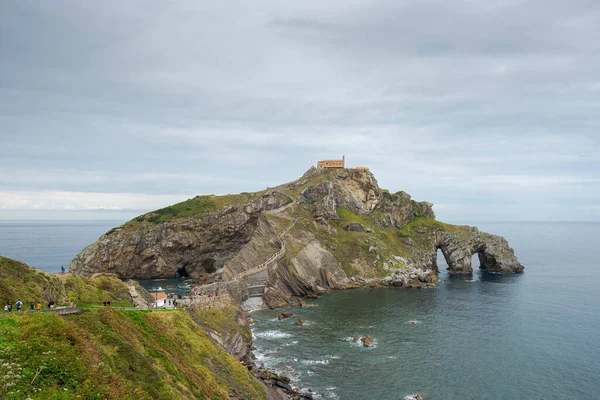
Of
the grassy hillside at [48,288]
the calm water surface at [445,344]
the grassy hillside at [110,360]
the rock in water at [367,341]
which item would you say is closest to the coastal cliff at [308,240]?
the calm water surface at [445,344]

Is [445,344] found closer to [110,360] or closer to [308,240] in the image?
[110,360]

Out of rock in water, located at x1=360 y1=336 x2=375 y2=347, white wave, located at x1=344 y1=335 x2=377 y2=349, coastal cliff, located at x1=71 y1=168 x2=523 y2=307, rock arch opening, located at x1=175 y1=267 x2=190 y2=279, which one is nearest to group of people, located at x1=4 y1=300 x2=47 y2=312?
white wave, located at x1=344 y1=335 x2=377 y2=349

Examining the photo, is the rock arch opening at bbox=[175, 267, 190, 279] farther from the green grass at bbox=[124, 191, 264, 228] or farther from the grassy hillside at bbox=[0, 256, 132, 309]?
the grassy hillside at bbox=[0, 256, 132, 309]

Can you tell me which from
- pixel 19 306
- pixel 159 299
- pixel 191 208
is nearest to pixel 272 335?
pixel 159 299

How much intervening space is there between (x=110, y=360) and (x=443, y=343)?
65.1 meters

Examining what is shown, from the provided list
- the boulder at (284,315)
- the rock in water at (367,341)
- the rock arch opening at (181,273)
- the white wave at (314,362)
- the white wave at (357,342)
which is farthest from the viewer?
the rock arch opening at (181,273)

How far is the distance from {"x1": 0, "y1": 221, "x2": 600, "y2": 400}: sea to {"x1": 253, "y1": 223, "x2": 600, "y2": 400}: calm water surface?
0.18 meters

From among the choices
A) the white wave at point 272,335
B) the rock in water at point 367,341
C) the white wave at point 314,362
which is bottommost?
the white wave at point 272,335

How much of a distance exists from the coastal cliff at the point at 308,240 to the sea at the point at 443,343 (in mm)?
11923

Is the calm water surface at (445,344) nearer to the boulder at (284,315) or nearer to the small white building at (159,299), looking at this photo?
the boulder at (284,315)

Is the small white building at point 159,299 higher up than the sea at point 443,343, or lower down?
higher up

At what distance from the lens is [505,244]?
16100 centimetres

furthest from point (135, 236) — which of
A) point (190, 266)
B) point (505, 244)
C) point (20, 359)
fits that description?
point (505, 244)

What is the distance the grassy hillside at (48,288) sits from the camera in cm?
3909
